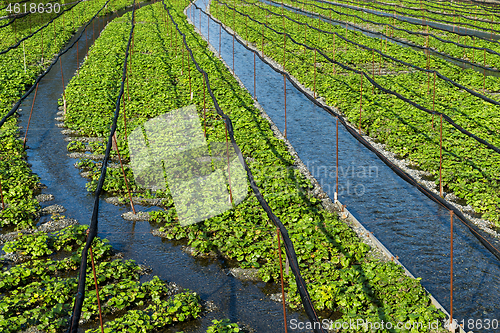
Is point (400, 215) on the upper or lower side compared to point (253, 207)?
lower

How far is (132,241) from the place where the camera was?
9922 mm

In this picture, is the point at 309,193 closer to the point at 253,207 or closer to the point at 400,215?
the point at 253,207

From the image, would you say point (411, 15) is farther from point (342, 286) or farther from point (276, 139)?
point (342, 286)

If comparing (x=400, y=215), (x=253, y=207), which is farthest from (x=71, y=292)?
(x=400, y=215)

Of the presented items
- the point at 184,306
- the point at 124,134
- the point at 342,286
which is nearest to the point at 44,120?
the point at 124,134

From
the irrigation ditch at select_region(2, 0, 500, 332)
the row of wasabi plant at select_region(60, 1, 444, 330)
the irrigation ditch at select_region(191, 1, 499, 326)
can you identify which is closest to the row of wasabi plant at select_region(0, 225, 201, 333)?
the irrigation ditch at select_region(2, 0, 500, 332)

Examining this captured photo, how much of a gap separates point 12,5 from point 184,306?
1562 inches

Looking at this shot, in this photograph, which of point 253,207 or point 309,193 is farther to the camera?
point 309,193

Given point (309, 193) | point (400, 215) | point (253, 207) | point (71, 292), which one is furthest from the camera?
point (309, 193)

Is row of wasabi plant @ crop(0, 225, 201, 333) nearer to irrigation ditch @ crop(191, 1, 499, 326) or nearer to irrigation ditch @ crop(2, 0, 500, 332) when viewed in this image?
irrigation ditch @ crop(2, 0, 500, 332)

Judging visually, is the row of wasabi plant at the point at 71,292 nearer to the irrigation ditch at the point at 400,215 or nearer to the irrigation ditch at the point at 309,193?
the irrigation ditch at the point at 309,193

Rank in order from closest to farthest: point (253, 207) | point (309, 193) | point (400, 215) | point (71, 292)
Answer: point (71, 292) < point (253, 207) < point (400, 215) < point (309, 193)

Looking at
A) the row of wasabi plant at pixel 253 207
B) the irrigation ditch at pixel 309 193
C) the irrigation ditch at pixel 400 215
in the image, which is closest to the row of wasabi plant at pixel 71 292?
the irrigation ditch at pixel 309 193

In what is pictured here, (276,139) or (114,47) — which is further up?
(114,47)
